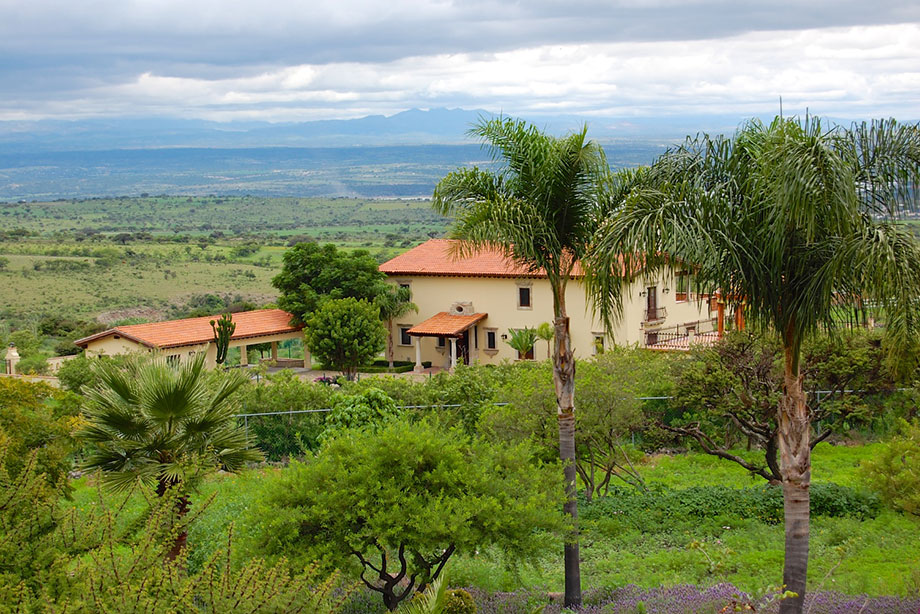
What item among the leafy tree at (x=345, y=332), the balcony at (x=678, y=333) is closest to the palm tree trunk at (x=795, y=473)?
the balcony at (x=678, y=333)

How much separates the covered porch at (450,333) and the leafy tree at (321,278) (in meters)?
2.93

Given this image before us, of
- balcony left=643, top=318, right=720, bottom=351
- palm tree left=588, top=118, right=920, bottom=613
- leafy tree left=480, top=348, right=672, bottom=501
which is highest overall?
palm tree left=588, top=118, right=920, bottom=613

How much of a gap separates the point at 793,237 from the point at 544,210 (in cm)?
361

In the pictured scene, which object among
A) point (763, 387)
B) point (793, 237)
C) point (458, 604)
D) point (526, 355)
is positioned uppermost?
point (793, 237)

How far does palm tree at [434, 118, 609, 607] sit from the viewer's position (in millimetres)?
13312

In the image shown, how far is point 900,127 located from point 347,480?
7503 mm

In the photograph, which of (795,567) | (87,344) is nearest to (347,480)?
(795,567)

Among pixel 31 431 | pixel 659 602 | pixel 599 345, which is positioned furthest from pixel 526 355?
pixel 659 602

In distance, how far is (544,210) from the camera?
13555 mm

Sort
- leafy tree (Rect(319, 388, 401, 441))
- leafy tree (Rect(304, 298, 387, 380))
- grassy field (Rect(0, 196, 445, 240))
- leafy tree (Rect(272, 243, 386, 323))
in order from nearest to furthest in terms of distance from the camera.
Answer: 1. leafy tree (Rect(319, 388, 401, 441))
2. leafy tree (Rect(304, 298, 387, 380))
3. leafy tree (Rect(272, 243, 386, 323))
4. grassy field (Rect(0, 196, 445, 240))

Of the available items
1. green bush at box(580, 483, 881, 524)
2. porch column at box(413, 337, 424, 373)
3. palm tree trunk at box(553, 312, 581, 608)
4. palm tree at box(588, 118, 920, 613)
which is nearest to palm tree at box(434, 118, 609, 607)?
palm tree trunk at box(553, 312, 581, 608)

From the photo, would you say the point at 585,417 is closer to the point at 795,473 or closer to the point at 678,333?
the point at 795,473

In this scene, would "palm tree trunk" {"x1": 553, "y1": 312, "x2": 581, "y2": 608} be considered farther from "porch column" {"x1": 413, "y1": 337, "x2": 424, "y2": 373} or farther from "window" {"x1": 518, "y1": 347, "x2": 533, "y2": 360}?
"porch column" {"x1": 413, "y1": 337, "x2": 424, "y2": 373}

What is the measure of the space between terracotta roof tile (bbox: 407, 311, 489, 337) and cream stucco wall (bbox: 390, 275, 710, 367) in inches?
21.8
